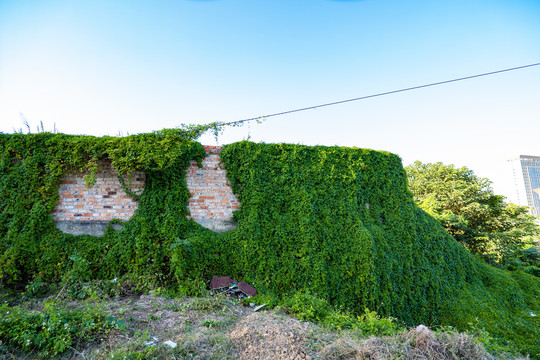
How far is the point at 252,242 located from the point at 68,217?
11.9ft

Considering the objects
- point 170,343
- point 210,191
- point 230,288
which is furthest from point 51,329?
point 210,191

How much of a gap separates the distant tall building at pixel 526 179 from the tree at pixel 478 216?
33.8 metres

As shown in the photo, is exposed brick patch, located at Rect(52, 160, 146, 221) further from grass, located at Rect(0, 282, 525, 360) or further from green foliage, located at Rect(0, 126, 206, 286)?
grass, located at Rect(0, 282, 525, 360)

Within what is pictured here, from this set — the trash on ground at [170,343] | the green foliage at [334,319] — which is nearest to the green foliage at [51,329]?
the trash on ground at [170,343]

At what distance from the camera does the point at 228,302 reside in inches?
167

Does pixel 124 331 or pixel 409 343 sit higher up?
pixel 124 331

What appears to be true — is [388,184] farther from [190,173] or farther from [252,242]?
[190,173]

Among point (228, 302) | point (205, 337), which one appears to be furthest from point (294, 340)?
point (228, 302)

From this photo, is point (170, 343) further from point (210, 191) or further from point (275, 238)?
point (210, 191)

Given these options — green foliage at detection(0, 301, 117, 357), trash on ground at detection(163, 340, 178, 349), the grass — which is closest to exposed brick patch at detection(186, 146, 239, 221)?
the grass

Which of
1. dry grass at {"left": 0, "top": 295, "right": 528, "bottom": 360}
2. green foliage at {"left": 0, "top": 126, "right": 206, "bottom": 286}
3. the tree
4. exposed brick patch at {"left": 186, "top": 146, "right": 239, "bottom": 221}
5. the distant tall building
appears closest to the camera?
dry grass at {"left": 0, "top": 295, "right": 528, "bottom": 360}

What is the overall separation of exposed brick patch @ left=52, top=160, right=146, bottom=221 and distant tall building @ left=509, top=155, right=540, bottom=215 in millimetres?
50657

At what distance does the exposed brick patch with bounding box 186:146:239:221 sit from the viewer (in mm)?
5496

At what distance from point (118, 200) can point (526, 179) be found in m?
51.8
